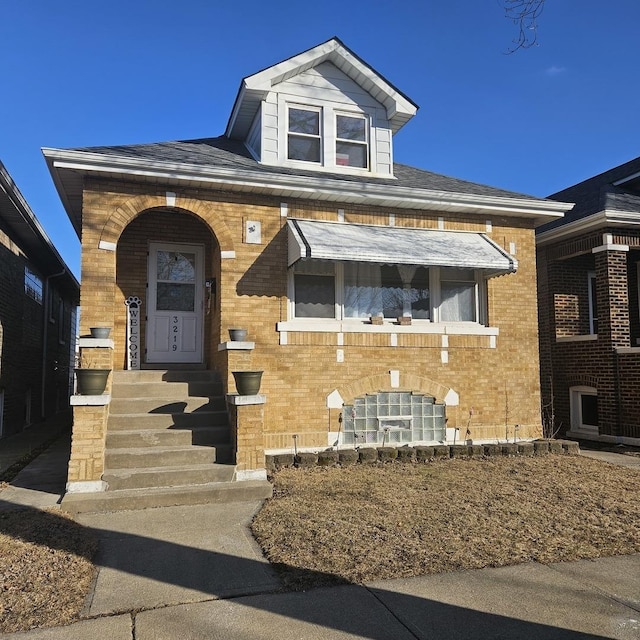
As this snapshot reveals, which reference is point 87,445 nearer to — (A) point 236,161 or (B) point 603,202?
(A) point 236,161

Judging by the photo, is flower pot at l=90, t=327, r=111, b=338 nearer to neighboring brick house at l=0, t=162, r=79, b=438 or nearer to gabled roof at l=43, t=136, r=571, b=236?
gabled roof at l=43, t=136, r=571, b=236

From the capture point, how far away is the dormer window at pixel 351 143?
10.1m

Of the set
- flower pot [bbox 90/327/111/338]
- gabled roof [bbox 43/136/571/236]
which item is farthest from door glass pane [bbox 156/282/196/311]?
flower pot [bbox 90/327/111/338]

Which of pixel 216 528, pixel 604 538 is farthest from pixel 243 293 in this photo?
pixel 604 538

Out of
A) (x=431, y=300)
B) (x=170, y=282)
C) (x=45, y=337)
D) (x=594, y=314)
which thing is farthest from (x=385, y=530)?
(x=45, y=337)

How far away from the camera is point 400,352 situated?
9000 millimetres

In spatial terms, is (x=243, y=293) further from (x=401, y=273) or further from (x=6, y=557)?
(x=6, y=557)

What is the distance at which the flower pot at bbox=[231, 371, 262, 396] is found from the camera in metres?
6.70

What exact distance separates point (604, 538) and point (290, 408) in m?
4.71

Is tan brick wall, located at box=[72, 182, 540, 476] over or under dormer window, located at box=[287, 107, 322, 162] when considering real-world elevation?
under

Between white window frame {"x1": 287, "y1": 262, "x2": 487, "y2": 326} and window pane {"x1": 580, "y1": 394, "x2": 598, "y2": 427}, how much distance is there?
3.67 metres

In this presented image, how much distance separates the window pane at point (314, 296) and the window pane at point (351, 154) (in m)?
2.60

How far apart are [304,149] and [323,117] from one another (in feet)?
2.39

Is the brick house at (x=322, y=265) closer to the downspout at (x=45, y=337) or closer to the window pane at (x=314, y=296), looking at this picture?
the window pane at (x=314, y=296)
